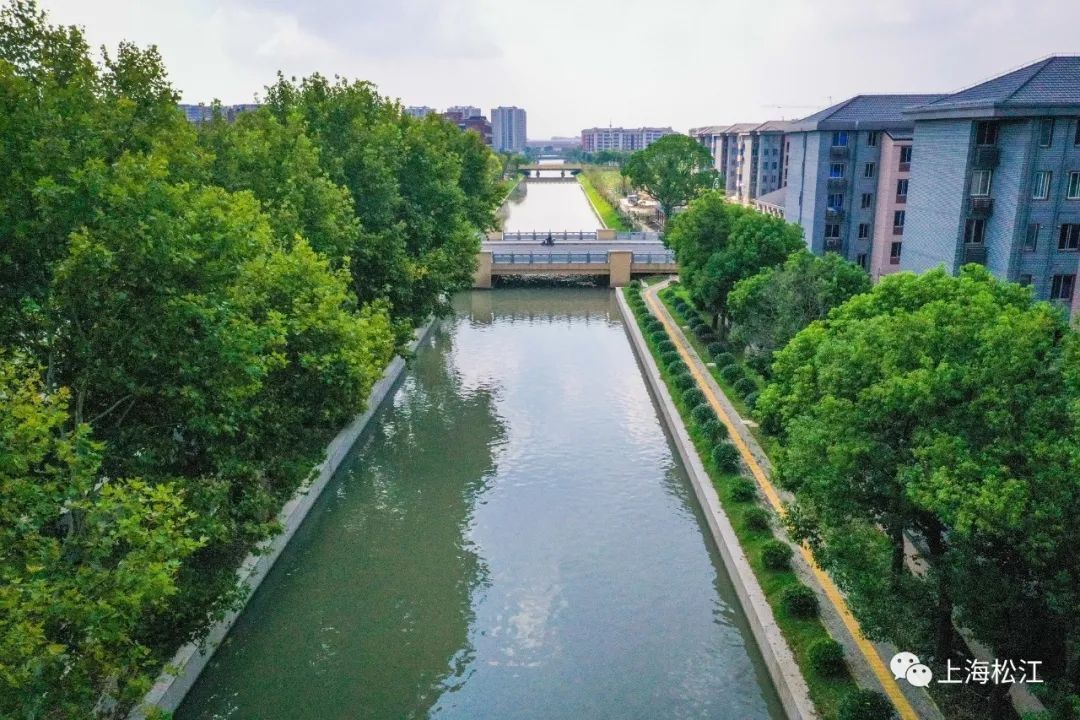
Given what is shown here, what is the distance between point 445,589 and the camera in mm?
18703

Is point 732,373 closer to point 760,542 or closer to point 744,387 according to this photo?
point 744,387

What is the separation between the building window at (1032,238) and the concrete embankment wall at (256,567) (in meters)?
23.2

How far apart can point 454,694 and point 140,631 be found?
214 inches

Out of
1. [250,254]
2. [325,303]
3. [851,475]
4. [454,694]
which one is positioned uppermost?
[250,254]

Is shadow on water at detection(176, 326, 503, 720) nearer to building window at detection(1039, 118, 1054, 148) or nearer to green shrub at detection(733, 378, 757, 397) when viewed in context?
green shrub at detection(733, 378, 757, 397)

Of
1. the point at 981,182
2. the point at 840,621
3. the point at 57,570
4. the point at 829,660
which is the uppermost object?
the point at 981,182

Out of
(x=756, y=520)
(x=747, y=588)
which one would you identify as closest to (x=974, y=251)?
(x=756, y=520)

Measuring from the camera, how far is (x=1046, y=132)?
28.8m

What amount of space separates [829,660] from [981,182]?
76.9 ft

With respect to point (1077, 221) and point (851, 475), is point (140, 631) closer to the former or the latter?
point (851, 475)

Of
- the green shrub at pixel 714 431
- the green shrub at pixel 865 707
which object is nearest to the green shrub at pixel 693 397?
the green shrub at pixel 714 431

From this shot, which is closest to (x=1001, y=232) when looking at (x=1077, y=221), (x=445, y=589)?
(x=1077, y=221)

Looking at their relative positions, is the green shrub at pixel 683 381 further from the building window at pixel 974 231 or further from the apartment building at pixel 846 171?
→ the apartment building at pixel 846 171

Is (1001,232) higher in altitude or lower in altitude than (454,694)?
higher
